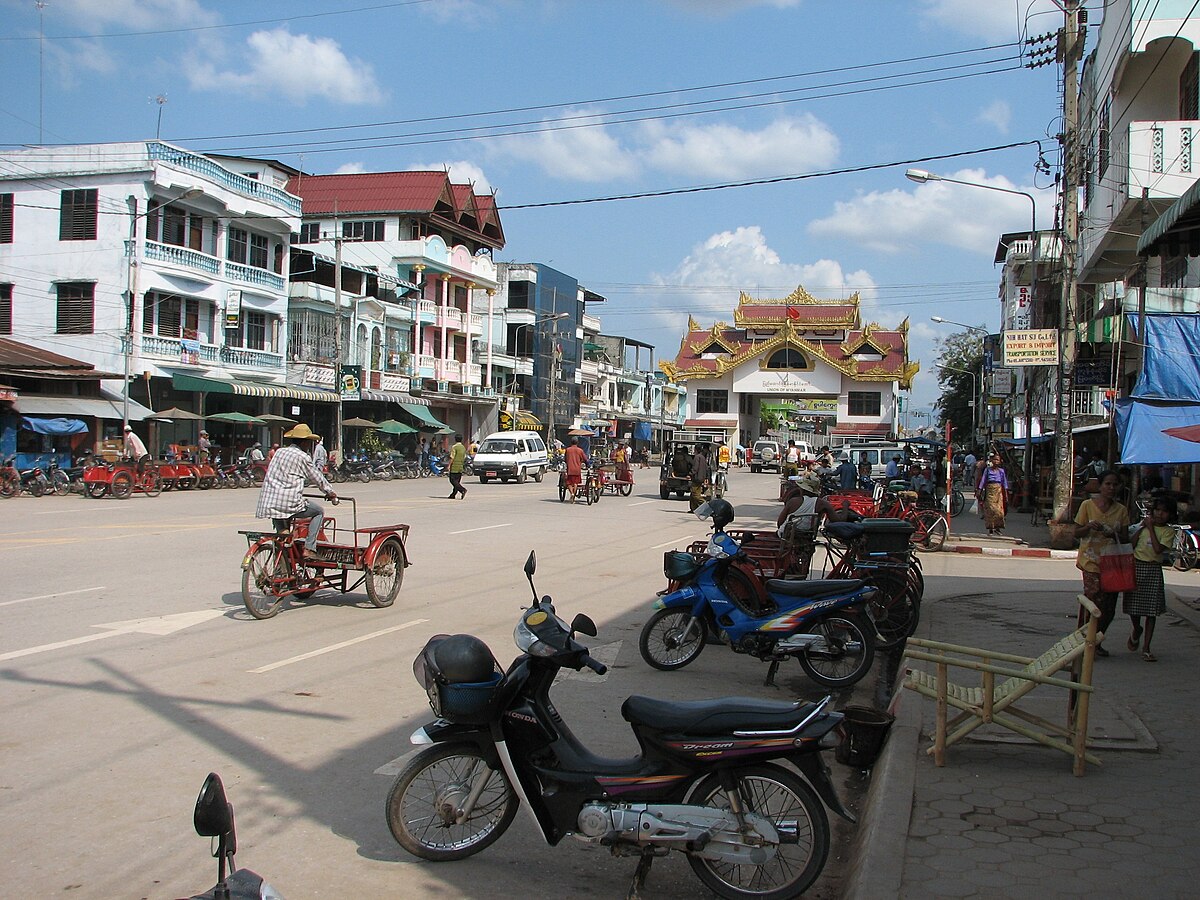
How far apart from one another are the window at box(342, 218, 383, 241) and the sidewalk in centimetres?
4934

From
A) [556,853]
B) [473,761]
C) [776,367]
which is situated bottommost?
[556,853]

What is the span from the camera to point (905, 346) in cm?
7294

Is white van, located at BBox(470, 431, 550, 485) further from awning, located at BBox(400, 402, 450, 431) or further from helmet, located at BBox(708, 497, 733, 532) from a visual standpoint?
helmet, located at BBox(708, 497, 733, 532)

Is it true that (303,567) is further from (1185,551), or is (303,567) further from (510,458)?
(510,458)

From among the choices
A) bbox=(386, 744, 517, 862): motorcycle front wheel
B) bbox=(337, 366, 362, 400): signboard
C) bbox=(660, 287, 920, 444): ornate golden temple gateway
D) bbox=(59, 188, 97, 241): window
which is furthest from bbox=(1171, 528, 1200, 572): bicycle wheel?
bbox=(660, 287, 920, 444): ornate golden temple gateway

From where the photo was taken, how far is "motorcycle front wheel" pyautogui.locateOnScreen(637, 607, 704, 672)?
27.7ft

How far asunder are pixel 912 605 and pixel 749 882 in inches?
240


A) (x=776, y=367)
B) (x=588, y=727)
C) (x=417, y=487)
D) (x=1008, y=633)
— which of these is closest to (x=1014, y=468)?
(x=417, y=487)

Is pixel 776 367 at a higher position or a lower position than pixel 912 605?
higher

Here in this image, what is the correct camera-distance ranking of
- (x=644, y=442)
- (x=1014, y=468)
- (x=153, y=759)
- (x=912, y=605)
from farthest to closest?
(x=644, y=442) < (x=1014, y=468) < (x=912, y=605) < (x=153, y=759)

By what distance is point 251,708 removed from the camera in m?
6.76

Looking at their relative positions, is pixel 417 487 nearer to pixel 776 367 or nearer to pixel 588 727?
pixel 588 727

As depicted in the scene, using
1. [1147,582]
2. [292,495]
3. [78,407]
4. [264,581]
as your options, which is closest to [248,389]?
[78,407]

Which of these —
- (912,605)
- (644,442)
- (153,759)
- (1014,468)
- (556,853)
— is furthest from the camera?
(644,442)
